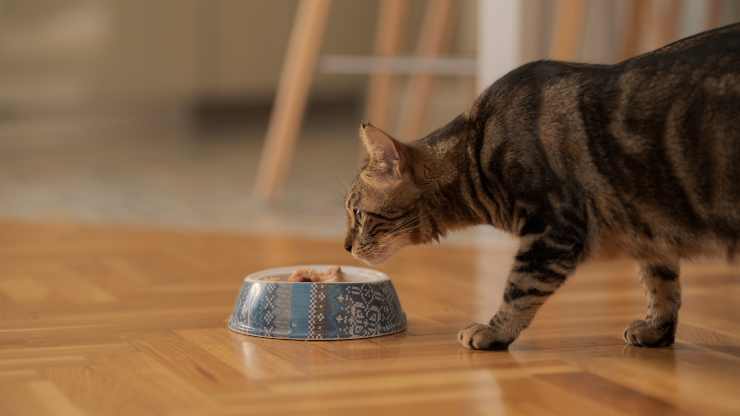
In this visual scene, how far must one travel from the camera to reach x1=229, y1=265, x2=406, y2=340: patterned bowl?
1.51 meters

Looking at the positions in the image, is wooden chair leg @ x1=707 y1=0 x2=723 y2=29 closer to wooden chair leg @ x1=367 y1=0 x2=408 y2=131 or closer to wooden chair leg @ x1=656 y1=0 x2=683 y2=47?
wooden chair leg @ x1=656 y1=0 x2=683 y2=47

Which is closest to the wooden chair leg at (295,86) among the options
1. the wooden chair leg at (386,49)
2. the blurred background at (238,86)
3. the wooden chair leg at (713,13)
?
the blurred background at (238,86)

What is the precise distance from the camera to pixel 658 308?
1526 mm

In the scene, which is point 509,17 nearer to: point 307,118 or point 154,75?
point 154,75

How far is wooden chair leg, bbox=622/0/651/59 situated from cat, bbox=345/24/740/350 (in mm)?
1495

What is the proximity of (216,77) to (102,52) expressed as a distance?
0.52m

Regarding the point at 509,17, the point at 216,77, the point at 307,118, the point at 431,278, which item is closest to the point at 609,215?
the point at 431,278

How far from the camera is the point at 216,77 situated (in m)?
4.81

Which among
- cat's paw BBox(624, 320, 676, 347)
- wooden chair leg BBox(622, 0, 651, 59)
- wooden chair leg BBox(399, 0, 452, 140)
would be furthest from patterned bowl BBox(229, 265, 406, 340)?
wooden chair leg BBox(399, 0, 452, 140)

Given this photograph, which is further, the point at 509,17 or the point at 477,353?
the point at 509,17

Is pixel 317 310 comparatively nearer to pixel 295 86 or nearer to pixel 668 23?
pixel 295 86

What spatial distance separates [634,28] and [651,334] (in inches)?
63.1

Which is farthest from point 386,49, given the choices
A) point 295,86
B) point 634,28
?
point 634,28

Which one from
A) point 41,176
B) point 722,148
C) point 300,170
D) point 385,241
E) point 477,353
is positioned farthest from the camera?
point 300,170
